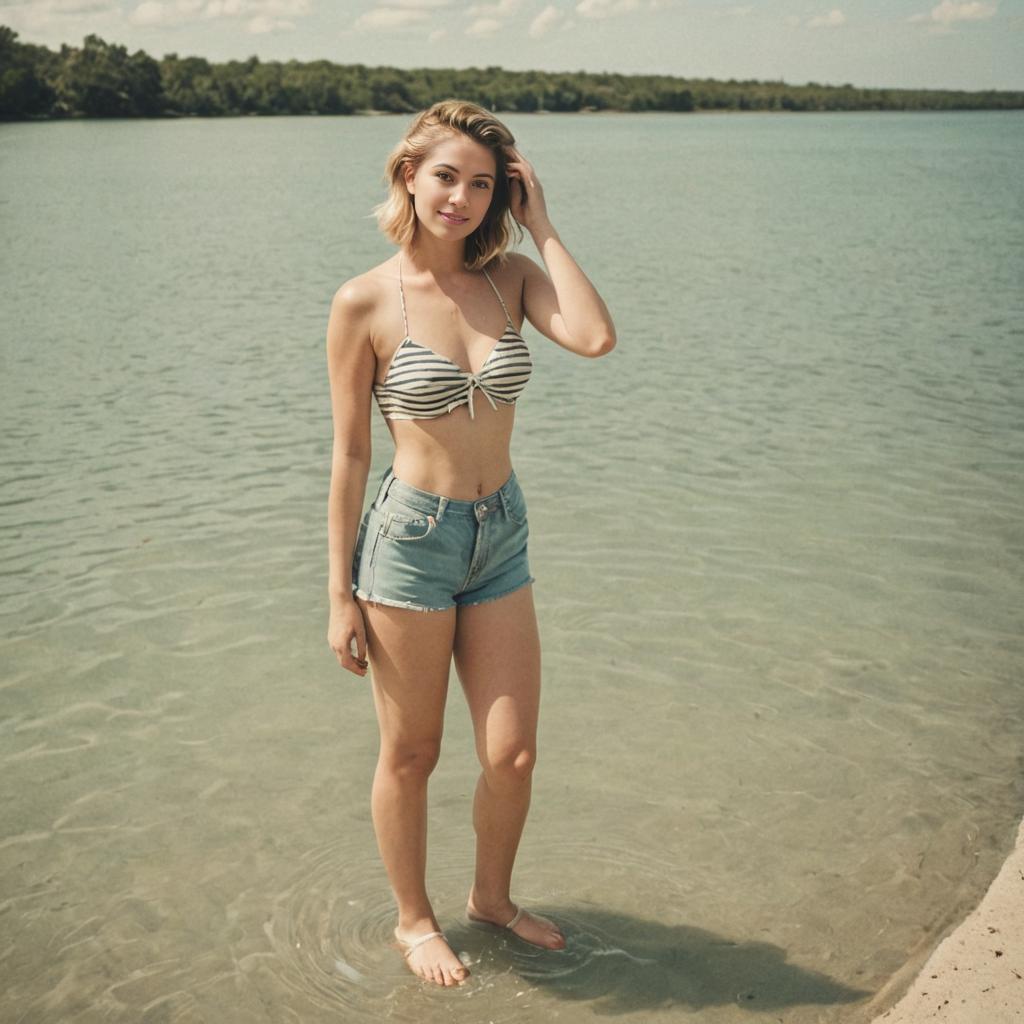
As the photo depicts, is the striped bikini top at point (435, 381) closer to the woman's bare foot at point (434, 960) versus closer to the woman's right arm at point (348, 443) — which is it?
the woman's right arm at point (348, 443)

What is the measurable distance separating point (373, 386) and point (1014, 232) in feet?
77.7

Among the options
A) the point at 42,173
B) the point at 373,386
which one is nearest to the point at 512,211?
the point at 373,386

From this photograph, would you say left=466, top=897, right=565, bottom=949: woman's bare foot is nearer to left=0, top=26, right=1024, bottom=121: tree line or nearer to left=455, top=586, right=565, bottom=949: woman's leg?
left=455, top=586, right=565, bottom=949: woman's leg

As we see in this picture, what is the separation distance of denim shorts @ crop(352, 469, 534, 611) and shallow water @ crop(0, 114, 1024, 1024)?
1267 mm

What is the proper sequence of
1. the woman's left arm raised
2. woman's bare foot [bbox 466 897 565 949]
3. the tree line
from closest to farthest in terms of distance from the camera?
the woman's left arm raised → woman's bare foot [bbox 466 897 565 949] → the tree line

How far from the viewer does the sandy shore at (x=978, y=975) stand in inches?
123

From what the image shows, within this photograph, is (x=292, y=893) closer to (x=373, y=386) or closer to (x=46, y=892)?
(x=46, y=892)

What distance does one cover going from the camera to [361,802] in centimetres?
470

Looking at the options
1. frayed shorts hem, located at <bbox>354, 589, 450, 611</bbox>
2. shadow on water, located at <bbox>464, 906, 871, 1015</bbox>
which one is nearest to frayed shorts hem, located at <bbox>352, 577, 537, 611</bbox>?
frayed shorts hem, located at <bbox>354, 589, 450, 611</bbox>

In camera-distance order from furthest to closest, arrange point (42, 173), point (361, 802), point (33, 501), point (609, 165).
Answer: point (609, 165) < point (42, 173) < point (33, 501) < point (361, 802)

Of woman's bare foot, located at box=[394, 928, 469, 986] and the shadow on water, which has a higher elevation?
woman's bare foot, located at box=[394, 928, 469, 986]

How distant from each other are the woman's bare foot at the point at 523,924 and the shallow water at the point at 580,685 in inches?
2.4

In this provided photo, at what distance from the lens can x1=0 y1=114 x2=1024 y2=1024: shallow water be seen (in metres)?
3.76

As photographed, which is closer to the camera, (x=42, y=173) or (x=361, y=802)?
(x=361, y=802)
